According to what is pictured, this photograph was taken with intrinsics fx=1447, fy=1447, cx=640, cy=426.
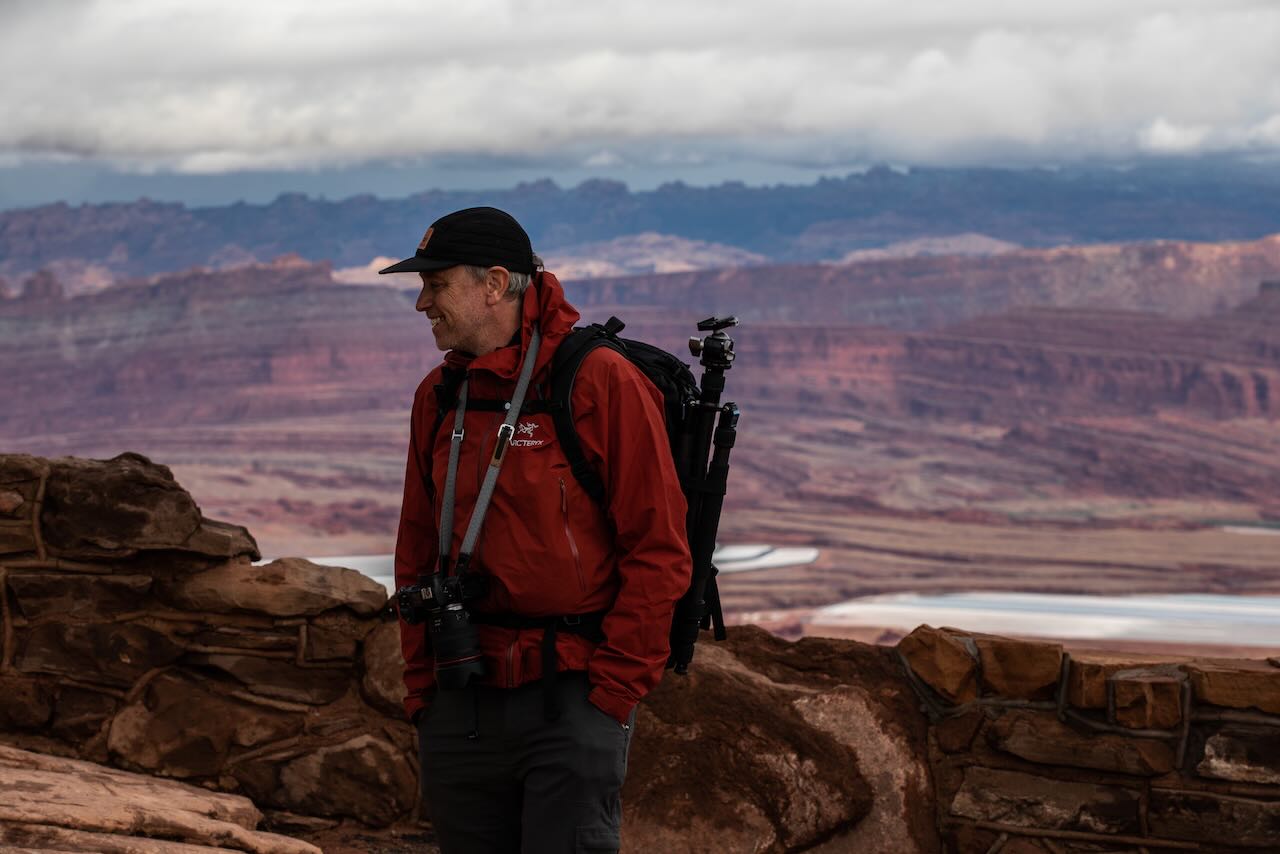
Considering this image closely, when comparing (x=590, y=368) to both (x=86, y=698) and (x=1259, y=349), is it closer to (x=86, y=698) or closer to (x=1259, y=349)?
(x=86, y=698)

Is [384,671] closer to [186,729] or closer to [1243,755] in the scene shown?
[186,729]

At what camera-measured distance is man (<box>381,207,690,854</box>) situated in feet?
9.25

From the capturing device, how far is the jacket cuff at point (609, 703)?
2.80 m

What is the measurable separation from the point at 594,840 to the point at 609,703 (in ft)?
0.91

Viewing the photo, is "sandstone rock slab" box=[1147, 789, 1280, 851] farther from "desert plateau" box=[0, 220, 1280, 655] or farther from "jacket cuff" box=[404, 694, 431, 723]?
"desert plateau" box=[0, 220, 1280, 655]

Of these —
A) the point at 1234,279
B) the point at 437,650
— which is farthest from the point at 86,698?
the point at 1234,279

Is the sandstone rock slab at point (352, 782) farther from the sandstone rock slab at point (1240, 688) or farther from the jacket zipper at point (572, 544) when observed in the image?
the sandstone rock slab at point (1240, 688)

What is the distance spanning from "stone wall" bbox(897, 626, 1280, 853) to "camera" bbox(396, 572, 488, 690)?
2.31 m

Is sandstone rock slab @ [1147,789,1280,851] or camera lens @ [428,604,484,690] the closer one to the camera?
camera lens @ [428,604,484,690]

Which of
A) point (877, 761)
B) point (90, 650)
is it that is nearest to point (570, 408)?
point (877, 761)

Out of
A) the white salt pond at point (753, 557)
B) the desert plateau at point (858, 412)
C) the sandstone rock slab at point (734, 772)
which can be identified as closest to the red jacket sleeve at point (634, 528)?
the sandstone rock slab at point (734, 772)

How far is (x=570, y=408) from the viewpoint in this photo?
2871 mm

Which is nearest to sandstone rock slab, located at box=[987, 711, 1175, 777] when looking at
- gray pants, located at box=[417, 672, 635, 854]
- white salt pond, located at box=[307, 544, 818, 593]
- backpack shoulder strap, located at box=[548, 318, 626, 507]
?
gray pants, located at box=[417, 672, 635, 854]

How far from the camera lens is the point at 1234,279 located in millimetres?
172125
